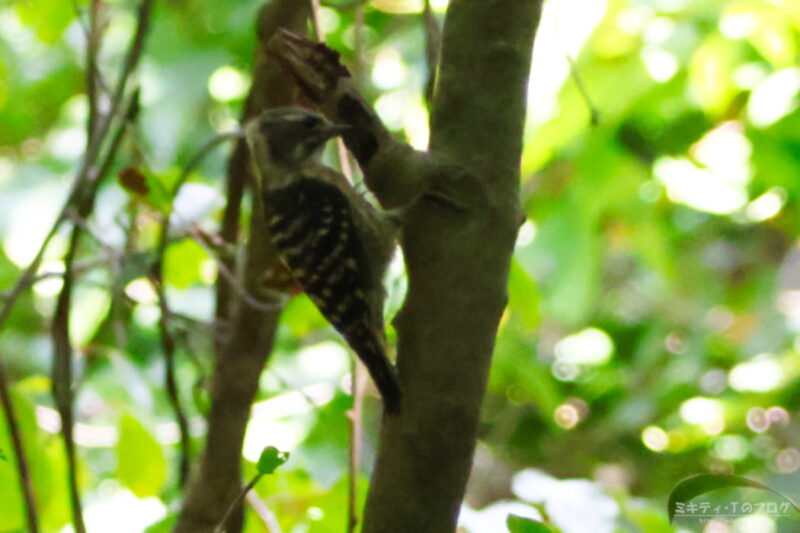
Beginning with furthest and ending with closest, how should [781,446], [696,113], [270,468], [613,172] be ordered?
1. [781,446]
2. [696,113]
3. [613,172]
4. [270,468]

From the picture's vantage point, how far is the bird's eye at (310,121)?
1.53 m

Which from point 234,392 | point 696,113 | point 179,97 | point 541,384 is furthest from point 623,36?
point 234,392

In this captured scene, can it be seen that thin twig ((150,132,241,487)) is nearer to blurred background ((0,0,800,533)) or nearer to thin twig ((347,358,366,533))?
blurred background ((0,0,800,533))

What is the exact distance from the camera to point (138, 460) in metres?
1.56

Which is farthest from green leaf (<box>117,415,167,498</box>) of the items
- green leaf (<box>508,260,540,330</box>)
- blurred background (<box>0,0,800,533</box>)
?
green leaf (<box>508,260,540,330</box>)

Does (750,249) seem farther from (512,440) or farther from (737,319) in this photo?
(512,440)

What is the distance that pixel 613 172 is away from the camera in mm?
2406

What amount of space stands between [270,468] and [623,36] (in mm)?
1697

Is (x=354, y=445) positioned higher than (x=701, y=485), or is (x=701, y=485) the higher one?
(x=354, y=445)

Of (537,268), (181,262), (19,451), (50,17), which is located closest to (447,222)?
(19,451)

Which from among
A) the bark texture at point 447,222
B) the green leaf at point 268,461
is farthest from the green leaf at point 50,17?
the green leaf at point 268,461

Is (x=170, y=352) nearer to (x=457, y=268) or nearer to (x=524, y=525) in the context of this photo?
(x=457, y=268)

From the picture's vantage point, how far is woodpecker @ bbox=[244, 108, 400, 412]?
1.58m

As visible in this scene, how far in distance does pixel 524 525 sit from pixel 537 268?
6.88 ft
